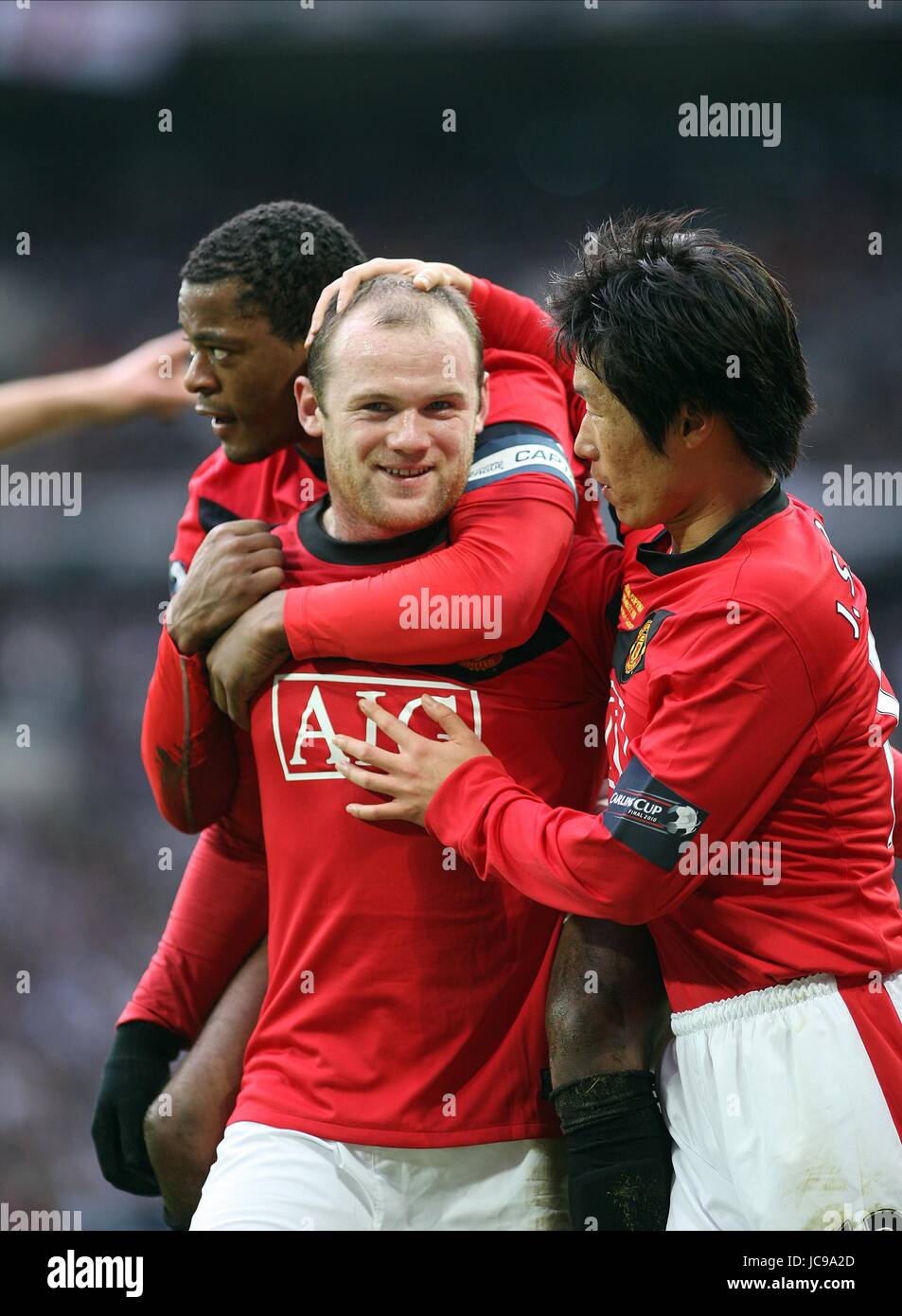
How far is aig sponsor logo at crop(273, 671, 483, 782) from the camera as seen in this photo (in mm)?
1776

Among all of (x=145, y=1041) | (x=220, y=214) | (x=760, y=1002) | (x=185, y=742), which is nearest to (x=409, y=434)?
(x=185, y=742)

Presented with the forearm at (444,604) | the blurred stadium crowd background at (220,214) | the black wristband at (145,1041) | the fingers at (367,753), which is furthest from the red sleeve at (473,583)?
the blurred stadium crowd background at (220,214)

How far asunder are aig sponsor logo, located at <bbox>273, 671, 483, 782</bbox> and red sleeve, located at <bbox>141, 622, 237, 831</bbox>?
0.45ft

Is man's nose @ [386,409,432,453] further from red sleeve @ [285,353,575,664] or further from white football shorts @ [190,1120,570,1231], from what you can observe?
white football shorts @ [190,1120,570,1231]

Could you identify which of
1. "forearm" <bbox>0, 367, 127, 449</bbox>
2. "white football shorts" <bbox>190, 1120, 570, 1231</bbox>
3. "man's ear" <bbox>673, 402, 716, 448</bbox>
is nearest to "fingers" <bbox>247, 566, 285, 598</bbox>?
"man's ear" <bbox>673, 402, 716, 448</bbox>

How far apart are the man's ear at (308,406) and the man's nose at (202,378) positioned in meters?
0.18

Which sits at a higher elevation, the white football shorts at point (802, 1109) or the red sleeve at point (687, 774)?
the red sleeve at point (687, 774)

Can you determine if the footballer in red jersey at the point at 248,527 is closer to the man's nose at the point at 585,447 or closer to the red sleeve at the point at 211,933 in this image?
the red sleeve at the point at 211,933

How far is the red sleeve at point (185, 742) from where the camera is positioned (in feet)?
6.18

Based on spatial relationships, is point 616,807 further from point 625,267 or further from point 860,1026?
point 625,267

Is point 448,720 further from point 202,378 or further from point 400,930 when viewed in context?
point 202,378

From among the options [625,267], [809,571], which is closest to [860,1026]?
[809,571]

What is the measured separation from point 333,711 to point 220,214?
313cm

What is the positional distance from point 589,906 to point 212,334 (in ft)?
3.49
